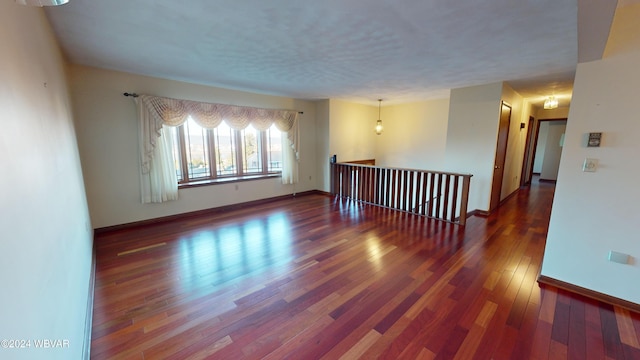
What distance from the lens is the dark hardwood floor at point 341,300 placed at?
172 cm

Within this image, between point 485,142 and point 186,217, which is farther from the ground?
point 485,142

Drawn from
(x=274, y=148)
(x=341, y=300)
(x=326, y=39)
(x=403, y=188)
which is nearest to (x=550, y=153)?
(x=403, y=188)

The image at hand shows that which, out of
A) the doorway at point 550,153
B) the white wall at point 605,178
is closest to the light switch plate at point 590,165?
the white wall at point 605,178

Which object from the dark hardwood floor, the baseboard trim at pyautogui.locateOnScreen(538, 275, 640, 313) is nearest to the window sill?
the dark hardwood floor

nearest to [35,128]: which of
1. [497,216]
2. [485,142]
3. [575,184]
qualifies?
[575,184]

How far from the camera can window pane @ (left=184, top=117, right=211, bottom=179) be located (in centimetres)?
449

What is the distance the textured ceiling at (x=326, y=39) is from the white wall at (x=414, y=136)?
2080 millimetres

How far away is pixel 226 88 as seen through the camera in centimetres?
465

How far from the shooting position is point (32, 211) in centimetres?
109

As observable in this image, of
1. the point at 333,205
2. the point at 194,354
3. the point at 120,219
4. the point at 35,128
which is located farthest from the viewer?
the point at 333,205

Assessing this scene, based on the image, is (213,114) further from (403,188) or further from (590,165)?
(590,165)

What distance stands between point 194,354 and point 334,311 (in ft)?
3.45

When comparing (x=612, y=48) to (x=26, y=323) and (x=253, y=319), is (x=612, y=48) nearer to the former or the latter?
(x=253, y=319)

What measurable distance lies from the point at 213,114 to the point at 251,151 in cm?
117
